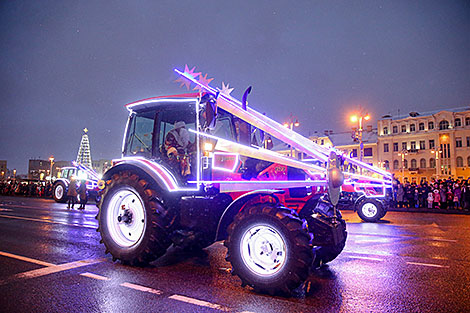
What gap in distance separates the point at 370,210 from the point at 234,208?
384 inches

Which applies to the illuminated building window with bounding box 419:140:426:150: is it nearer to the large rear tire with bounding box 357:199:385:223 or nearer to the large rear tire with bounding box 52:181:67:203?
the large rear tire with bounding box 357:199:385:223

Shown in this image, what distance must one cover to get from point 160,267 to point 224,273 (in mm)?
1115

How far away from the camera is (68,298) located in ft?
12.9

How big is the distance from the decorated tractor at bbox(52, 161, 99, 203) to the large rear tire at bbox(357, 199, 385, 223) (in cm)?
1720

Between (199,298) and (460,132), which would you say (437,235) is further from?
(460,132)

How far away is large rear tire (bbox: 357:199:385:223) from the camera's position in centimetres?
1244

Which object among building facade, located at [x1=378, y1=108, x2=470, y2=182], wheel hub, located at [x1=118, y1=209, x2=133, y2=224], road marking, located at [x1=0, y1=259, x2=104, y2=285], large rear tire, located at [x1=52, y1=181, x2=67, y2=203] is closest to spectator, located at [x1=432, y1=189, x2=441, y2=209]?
wheel hub, located at [x1=118, y1=209, x2=133, y2=224]

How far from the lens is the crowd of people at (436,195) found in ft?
61.6

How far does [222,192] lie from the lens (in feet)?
16.1

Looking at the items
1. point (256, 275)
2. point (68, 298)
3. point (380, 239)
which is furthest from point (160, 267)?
point (380, 239)

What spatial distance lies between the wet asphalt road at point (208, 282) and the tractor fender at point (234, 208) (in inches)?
26.7

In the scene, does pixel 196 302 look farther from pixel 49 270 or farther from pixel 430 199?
pixel 430 199

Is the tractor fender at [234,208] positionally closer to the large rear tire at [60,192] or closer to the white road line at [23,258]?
the white road line at [23,258]

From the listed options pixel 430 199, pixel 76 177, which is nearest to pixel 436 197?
pixel 430 199
